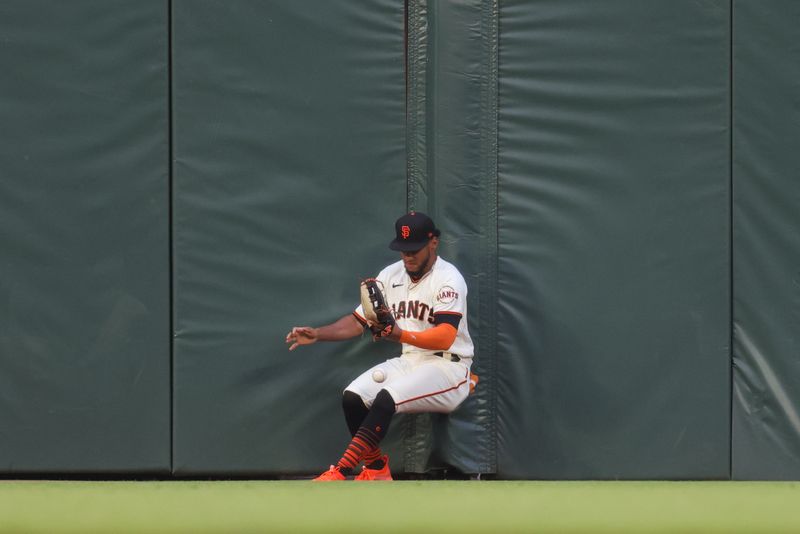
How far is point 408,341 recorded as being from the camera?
656cm

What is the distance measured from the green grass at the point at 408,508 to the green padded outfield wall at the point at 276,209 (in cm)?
308

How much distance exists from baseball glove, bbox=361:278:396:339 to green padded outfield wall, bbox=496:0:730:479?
85 centimetres

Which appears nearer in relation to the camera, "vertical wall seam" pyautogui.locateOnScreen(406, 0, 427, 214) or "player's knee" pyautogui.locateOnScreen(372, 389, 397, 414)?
"player's knee" pyautogui.locateOnScreen(372, 389, 397, 414)

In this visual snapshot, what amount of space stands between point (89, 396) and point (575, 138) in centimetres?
303

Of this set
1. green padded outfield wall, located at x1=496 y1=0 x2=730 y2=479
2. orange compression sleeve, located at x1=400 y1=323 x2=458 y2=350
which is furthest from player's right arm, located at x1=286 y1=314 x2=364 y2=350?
green padded outfield wall, located at x1=496 y1=0 x2=730 y2=479

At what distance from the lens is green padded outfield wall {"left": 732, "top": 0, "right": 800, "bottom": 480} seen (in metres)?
7.14

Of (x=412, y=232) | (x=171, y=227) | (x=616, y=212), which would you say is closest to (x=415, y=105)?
(x=412, y=232)

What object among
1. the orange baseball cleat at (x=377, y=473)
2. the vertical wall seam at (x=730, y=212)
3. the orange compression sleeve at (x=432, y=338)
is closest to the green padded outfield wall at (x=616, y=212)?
the vertical wall seam at (x=730, y=212)

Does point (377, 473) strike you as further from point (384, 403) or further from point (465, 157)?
point (465, 157)

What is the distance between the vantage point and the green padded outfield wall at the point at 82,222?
7082 millimetres

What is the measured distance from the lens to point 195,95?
7.09m

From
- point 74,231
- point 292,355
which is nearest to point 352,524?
point 292,355

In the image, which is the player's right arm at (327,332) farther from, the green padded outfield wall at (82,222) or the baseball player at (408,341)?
the green padded outfield wall at (82,222)

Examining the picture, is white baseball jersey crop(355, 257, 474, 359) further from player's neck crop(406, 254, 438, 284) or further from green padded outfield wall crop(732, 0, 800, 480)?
green padded outfield wall crop(732, 0, 800, 480)
